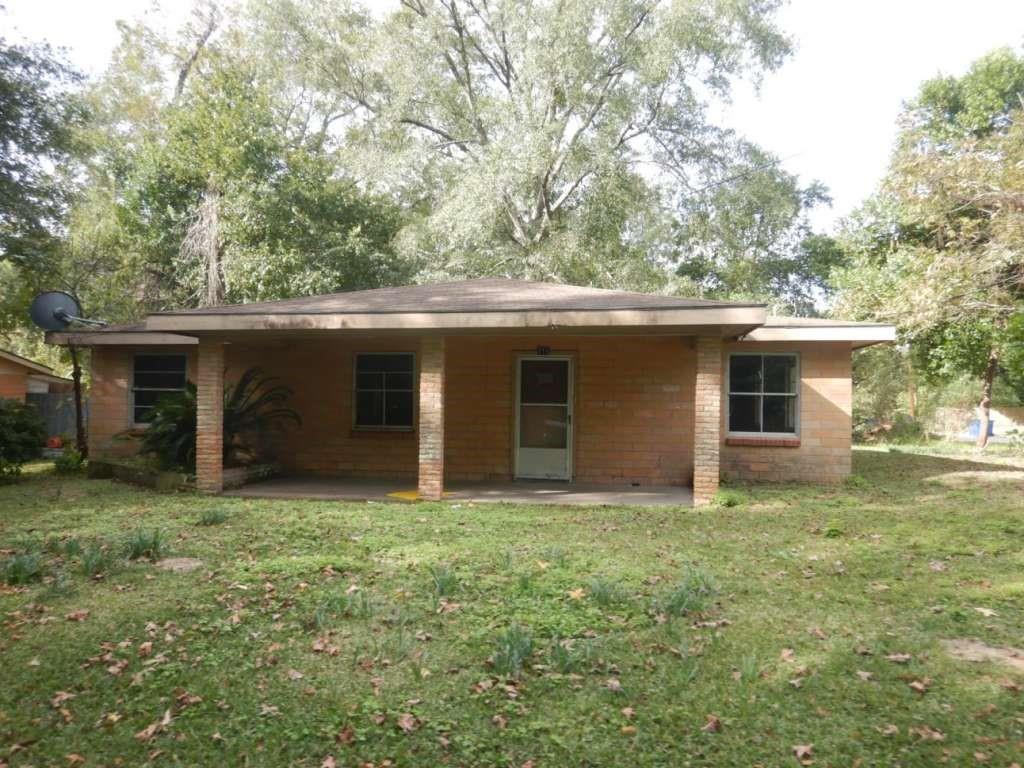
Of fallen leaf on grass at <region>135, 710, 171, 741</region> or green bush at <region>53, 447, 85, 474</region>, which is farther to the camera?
green bush at <region>53, 447, 85, 474</region>

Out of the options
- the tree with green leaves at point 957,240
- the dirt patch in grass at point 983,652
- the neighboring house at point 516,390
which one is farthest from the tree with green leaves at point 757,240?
the dirt patch in grass at point 983,652

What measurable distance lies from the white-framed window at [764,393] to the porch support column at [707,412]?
2.80 metres

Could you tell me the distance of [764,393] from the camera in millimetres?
11148

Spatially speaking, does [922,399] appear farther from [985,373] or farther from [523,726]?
[523,726]

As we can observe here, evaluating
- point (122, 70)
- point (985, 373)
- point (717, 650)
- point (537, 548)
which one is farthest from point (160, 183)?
point (985, 373)

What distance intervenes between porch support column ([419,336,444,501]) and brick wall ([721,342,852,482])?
473 centimetres

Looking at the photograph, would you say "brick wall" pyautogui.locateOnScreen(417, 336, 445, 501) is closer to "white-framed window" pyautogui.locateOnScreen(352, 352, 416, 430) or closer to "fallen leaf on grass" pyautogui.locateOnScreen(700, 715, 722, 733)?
"white-framed window" pyautogui.locateOnScreen(352, 352, 416, 430)

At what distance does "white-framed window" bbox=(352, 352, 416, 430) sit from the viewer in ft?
38.4

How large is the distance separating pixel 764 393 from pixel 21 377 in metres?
19.4

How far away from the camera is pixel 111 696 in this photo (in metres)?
3.54

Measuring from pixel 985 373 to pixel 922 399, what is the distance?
5843 mm

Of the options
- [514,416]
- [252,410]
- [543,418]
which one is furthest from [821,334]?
[252,410]

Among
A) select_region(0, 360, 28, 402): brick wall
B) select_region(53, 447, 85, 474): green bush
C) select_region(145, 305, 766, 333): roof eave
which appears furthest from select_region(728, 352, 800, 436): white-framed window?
select_region(0, 360, 28, 402): brick wall

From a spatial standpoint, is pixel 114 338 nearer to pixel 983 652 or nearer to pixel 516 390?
pixel 516 390
